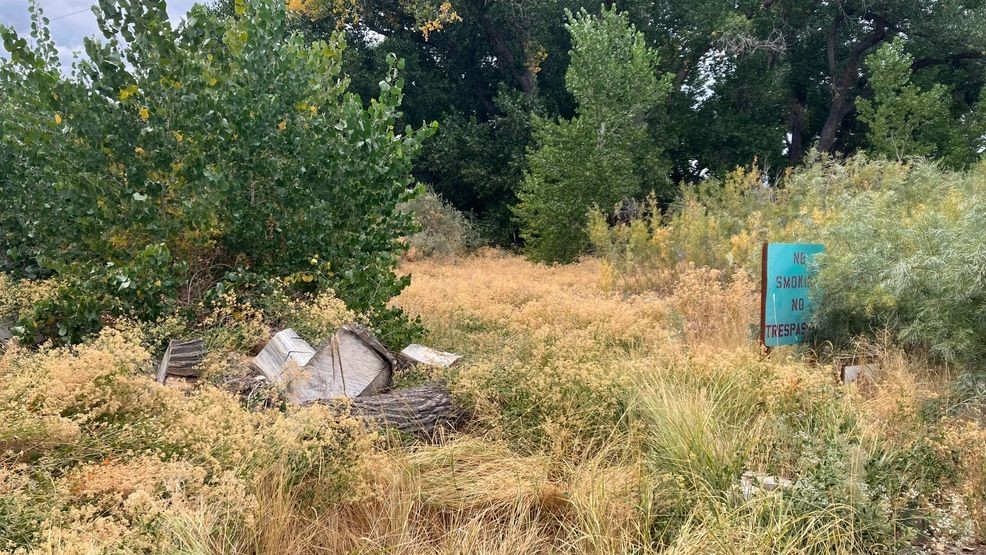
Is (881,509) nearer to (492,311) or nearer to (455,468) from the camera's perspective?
(455,468)

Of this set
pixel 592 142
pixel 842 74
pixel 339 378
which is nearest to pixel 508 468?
pixel 339 378

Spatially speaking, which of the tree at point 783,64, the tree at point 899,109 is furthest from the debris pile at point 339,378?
the tree at point 899,109

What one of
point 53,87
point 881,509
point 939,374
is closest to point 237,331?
point 53,87

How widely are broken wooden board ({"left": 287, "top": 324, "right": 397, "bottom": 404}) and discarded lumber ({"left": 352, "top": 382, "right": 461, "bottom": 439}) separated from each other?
10.3 inches

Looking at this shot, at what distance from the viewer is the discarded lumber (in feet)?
11.9

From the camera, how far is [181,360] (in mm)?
3918

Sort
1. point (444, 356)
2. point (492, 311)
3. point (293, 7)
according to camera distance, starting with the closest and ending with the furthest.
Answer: point (444, 356), point (492, 311), point (293, 7)

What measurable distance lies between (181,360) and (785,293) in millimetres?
4349

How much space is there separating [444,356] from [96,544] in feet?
9.63

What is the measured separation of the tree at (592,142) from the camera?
14.8 metres

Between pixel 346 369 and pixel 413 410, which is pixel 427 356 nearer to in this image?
pixel 346 369

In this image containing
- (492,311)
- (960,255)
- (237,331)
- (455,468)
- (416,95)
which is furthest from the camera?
(416,95)

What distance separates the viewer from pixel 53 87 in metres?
4.55

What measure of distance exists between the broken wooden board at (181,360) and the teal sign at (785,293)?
387cm
